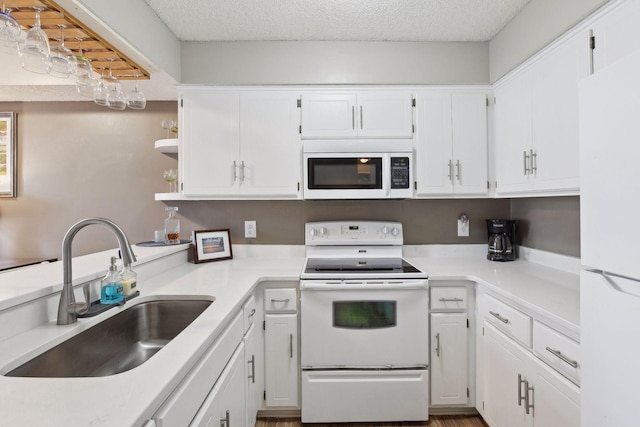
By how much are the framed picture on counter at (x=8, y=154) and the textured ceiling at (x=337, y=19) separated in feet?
5.30

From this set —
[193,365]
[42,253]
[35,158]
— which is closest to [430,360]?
[193,365]

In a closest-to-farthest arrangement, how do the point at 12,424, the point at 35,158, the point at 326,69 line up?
the point at 12,424 → the point at 326,69 → the point at 35,158

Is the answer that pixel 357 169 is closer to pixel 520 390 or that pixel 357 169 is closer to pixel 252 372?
pixel 252 372

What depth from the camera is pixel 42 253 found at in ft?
8.70

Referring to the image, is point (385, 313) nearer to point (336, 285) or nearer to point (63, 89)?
point (336, 285)

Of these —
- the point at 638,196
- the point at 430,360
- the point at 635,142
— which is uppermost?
the point at 635,142

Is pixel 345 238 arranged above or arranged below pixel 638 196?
below

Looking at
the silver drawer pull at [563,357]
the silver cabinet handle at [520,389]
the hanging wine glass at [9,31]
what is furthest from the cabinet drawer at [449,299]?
the hanging wine glass at [9,31]

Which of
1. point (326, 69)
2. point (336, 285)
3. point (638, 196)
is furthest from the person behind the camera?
point (326, 69)

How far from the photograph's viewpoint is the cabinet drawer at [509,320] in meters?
1.50

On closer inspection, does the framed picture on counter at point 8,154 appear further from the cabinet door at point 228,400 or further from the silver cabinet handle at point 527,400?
the silver cabinet handle at point 527,400

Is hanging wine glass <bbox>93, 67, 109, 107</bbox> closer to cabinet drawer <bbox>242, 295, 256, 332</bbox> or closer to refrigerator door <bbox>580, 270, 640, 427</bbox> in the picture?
cabinet drawer <bbox>242, 295, 256, 332</bbox>

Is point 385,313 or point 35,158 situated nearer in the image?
point 385,313

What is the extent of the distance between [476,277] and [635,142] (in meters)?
→ 1.30
